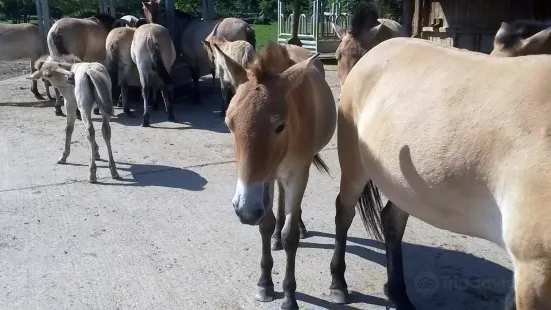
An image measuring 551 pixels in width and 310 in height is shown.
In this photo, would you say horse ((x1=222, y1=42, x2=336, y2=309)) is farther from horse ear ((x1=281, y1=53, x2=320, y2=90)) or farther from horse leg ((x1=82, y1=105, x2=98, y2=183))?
horse leg ((x1=82, y1=105, x2=98, y2=183))

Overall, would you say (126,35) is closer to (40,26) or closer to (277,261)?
(40,26)

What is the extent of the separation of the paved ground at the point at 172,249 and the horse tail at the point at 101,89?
86 cm

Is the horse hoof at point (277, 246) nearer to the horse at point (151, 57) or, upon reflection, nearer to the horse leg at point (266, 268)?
the horse leg at point (266, 268)

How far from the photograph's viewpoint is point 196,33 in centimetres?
1139

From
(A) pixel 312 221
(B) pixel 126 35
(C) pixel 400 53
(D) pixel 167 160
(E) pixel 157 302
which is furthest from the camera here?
(B) pixel 126 35

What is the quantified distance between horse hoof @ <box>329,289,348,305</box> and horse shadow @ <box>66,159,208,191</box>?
2.54m

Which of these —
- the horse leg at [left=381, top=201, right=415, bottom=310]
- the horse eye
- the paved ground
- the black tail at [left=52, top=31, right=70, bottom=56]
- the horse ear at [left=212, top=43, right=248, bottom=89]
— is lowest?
the paved ground

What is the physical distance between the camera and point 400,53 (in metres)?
2.94

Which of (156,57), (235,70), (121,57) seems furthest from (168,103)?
(235,70)

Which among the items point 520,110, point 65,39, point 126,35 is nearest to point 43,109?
point 65,39

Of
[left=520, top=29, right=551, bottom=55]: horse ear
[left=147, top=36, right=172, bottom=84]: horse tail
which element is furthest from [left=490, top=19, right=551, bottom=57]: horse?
[left=147, top=36, right=172, bottom=84]: horse tail

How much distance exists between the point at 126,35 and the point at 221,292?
737 centimetres

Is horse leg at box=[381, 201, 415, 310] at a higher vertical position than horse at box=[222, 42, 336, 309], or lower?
lower

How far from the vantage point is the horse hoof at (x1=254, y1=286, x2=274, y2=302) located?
345 cm
